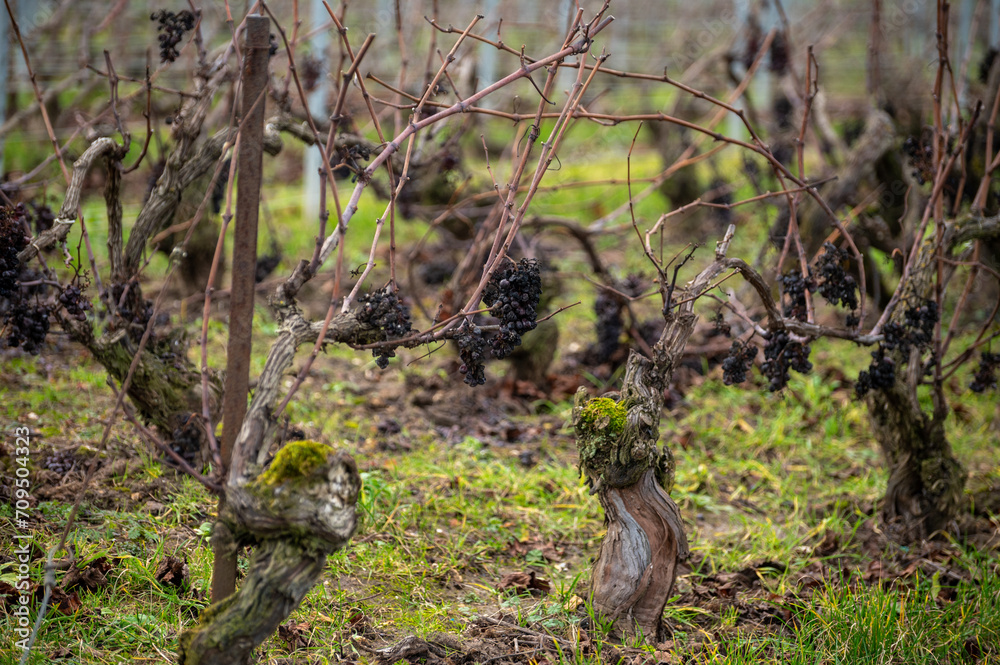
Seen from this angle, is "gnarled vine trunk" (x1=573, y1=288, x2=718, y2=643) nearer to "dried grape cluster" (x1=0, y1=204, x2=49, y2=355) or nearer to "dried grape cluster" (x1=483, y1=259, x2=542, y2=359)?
"dried grape cluster" (x1=483, y1=259, x2=542, y2=359)

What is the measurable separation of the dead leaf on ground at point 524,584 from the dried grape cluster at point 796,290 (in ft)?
4.34

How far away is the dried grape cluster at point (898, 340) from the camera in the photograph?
9.39 feet

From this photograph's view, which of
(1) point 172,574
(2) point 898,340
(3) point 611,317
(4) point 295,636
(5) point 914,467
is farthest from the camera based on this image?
(3) point 611,317

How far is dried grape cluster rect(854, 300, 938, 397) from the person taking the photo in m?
2.86

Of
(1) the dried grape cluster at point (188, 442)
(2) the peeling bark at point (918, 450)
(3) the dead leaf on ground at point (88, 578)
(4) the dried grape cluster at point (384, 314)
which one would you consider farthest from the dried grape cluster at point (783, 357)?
(3) the dead leaf on ground at point (88, 578)

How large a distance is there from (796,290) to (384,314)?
153 cm

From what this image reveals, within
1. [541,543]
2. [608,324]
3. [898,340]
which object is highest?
[898,340]

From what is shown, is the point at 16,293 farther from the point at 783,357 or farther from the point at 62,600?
the point at 783,357

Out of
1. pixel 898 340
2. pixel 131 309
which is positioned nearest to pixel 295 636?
pixel 131 309

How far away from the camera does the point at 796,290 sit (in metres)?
2.85

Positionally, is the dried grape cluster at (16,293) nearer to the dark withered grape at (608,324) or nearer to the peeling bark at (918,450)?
the dark withered grape at (608,324)

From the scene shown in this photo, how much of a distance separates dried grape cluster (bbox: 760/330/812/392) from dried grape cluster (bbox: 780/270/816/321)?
156 mm

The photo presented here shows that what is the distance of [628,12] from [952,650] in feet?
39.7

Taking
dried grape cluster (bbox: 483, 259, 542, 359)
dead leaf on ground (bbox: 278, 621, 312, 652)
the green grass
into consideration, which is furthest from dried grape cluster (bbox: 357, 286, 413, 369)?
dead leaf on ground (bbox: 278, 621, 312, 652)
